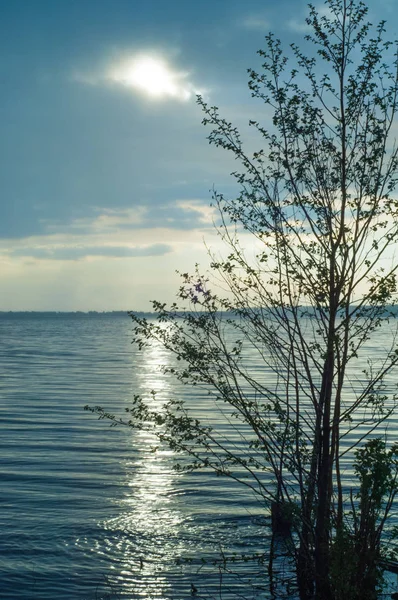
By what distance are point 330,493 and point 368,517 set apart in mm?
560

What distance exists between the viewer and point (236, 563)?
12250 mm

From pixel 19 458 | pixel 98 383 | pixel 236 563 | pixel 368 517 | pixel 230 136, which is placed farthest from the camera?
pixel 98 383

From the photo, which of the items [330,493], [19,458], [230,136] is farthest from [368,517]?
[19,458]

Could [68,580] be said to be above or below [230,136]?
below

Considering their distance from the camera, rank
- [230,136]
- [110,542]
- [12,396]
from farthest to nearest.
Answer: [12,396]
[110,542]
[230,136]

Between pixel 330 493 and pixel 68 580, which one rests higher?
pixel 330 493

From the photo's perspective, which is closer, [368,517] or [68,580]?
[368,517]

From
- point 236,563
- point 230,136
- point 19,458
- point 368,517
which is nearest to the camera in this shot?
point 368,517

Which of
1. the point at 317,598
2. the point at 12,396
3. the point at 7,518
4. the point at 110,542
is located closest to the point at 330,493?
the point at 317,598

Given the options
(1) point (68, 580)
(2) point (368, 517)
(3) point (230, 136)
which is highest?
(3) point (230, 136)

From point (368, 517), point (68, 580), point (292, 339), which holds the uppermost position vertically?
point (292, 339)

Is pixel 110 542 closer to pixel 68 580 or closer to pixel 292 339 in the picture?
pixel 68 580

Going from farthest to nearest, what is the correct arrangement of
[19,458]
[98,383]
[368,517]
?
[98,383] < [19,458] < [368,517]

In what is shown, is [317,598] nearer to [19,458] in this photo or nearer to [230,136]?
[230,136]
